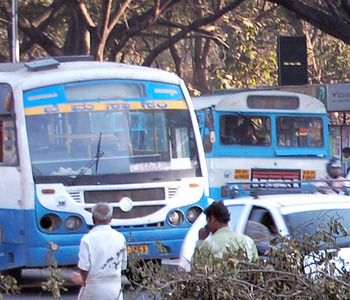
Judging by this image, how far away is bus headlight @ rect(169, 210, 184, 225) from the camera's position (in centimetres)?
1258

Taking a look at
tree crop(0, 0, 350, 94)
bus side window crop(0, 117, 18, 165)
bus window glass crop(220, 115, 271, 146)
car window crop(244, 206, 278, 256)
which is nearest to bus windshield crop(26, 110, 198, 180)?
bus side window crop(0, 117, 18, 165)

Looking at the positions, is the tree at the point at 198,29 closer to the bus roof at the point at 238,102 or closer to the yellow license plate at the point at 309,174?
the bus roof at the point at 238,102

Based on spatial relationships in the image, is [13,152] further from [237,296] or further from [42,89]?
[237,296]

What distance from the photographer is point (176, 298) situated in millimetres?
5590

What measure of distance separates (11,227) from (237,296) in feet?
23.4

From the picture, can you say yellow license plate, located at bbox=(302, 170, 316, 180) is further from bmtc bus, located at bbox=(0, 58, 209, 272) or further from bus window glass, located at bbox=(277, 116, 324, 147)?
bmtc bus, located at bbox=(0, 58, 209, 272)

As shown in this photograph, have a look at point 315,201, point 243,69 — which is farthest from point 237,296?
point 243,69

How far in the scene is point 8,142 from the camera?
1236 cm

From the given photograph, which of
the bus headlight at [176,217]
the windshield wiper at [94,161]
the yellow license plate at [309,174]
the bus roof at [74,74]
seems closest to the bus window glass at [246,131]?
the yellow license plate at [309,174]

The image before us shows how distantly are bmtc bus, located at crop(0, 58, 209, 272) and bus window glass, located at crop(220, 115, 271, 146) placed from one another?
4.72 meters

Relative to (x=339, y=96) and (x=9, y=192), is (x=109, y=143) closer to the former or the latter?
(x=9, y=192)

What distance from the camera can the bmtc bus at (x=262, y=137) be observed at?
17609 millimetres

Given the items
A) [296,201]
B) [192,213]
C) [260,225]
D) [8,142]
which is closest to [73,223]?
[8,142]

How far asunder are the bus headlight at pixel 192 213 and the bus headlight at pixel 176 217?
0.09m
